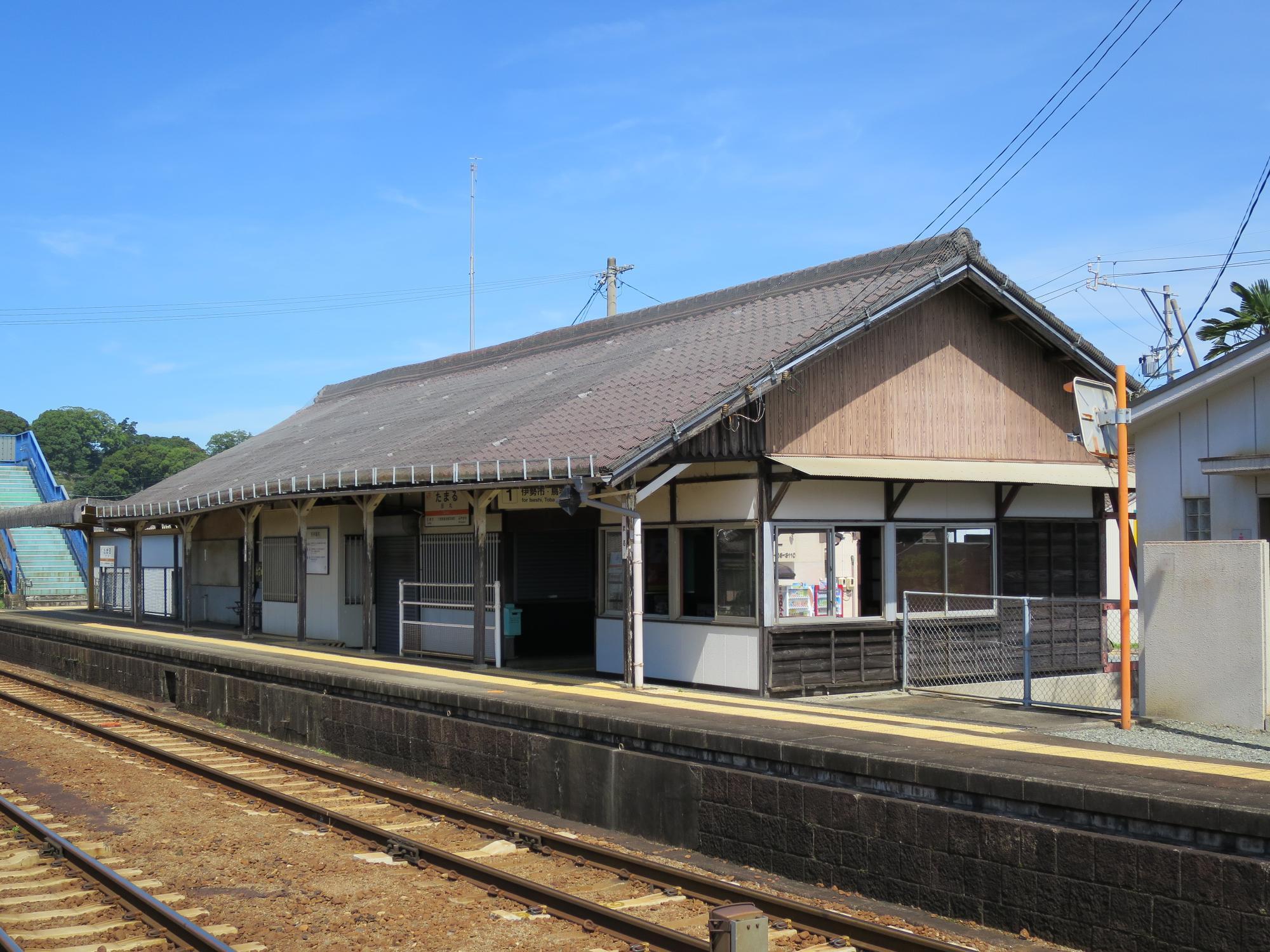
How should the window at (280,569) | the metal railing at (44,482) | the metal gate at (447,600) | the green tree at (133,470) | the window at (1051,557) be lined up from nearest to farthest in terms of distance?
the window at (1051,557) < the metal gate at (447,600) < the window at (280,569) < the metal railing at (44,482) < the green tree at (133,470)

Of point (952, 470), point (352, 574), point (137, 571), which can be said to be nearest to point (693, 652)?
point (952, 470)

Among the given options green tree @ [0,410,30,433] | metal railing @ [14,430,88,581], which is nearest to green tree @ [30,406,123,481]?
green tree @ [0,410,30,433]

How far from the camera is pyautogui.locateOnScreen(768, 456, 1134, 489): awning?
1298 centimetres

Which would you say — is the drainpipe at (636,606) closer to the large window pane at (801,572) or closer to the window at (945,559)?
the large window pane at (801,572)

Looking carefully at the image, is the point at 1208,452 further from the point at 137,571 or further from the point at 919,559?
the point at 137,571

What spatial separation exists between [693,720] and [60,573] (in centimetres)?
4016

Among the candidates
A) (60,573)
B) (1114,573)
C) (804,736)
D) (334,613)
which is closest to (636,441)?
(804,736)

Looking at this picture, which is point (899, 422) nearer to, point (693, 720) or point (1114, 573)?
point (1114, 573)

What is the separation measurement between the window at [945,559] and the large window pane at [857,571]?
0.91 ft

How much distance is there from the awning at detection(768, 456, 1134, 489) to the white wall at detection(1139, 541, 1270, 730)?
9.79 feet

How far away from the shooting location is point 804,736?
349 inches

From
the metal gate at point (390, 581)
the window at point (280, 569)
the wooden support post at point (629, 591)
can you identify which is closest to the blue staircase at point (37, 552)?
the window at point (280, 569)

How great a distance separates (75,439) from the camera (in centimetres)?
10731

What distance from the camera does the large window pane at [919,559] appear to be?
47.2ft
